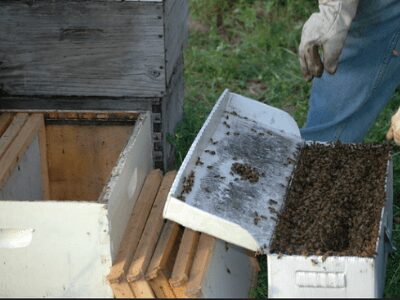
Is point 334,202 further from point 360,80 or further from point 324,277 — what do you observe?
point 360,80

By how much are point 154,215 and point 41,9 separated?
1035mm

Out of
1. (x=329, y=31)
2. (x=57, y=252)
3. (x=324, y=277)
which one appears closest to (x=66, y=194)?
(x=57, y=252)

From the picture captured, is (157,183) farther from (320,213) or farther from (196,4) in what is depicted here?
(196,4)

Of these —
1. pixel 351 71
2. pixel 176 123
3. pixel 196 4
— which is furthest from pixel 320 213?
pixel 196 4

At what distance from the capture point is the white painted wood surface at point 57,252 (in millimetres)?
2852

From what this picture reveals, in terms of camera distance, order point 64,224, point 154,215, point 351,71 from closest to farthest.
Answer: point 64,224 < point 154,215 < point 351,71

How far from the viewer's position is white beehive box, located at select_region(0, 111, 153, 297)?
287 centimetres

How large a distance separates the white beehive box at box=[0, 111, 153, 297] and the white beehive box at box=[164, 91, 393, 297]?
25 centimetres

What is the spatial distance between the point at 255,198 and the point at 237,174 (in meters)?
0.14

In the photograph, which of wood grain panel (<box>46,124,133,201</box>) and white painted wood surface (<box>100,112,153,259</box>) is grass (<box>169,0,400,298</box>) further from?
white painted wood surface (<box>100,112,153,259</box>)

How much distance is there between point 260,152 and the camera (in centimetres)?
336

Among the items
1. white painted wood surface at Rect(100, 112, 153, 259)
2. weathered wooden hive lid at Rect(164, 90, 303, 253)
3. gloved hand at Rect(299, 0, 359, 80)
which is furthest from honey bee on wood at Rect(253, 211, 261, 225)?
gloved hand at Rect(299, 0, 359, 80)

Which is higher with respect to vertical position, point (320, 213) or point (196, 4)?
point (320, 213)

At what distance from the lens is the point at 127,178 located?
124 inches
